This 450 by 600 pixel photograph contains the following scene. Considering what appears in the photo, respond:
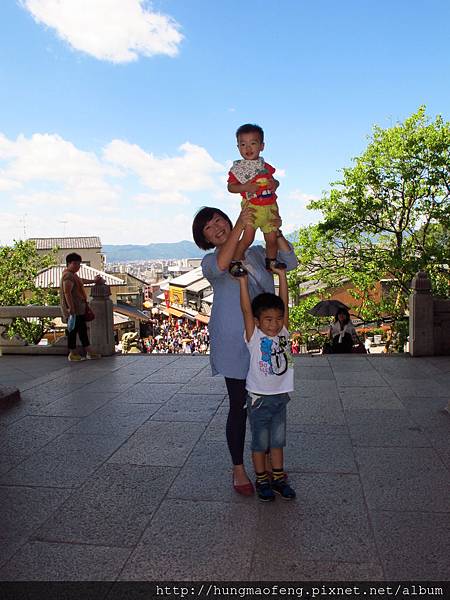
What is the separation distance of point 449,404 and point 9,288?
25.0 m

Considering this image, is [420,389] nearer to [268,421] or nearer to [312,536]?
[268,421]

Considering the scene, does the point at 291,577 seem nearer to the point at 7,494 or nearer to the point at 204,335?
the point at 7,494

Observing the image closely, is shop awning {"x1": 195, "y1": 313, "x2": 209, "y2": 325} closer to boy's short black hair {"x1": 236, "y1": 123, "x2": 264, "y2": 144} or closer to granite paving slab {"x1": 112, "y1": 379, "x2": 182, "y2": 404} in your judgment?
granite paving slab {"x1": 112, "y1": 379, "x2": 182, "y2": 404}

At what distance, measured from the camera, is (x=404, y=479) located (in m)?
3.43

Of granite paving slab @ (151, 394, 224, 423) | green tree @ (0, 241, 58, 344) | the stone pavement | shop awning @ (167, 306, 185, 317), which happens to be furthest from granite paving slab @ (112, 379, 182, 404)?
shop awning @ (167, 306, 185, 317)

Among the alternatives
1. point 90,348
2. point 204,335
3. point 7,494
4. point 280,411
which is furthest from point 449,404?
point 204,335

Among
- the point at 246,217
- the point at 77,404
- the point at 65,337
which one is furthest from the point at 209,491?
the point at 65,337

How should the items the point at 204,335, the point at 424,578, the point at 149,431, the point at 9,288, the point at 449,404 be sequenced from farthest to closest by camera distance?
the point at 204,335 < the point at 9,288 < the point at 449,404 < the point at 149,431 < the point at 424,578

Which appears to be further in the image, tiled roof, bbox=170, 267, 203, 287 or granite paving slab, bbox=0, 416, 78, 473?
tiled roof, bbox=170, 267, 203, 287

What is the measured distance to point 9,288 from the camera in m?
26.1

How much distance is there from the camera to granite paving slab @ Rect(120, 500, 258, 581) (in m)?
2.40

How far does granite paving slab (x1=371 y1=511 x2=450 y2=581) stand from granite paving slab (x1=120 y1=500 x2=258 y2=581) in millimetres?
679

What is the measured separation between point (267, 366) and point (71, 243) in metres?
73.8

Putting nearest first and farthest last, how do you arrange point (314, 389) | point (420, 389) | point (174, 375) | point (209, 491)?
point (209, 491), point (420, 389), point (314, 389), point (174, 375)
